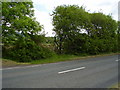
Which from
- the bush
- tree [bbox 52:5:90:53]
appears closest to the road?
the bush

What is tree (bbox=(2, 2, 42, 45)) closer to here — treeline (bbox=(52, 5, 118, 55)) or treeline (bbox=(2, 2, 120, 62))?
treeline (bbox=(2, 2, 120, 62))

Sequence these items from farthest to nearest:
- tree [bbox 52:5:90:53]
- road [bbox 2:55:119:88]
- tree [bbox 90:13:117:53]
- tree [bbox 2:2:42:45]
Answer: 1. tree [bbox 90:13:117:53]
2. tree [bbox 52:5:90:53]
3. tree [bbox 2:2:42:45]
4. road [bbox 2:55:119:88]

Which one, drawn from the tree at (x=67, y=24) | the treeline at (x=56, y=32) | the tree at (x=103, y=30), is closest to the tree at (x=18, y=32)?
the treeline at (x=56, y=32)

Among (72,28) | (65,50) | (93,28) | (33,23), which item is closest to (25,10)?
(33,23)

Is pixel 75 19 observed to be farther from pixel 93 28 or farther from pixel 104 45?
pixel 104 45

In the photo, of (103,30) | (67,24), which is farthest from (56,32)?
(103,30)

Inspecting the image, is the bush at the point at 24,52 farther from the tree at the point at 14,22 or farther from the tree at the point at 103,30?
the tree at the point at 103,30

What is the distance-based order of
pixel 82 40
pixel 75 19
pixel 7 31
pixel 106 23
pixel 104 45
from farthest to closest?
pixel 106 23
pixel 104 45
pixel 82 40
pixel 75 19
pixel 7 31

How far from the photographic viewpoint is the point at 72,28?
18.6 metres

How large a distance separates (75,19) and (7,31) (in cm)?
913

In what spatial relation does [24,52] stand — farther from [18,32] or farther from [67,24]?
[67,24]

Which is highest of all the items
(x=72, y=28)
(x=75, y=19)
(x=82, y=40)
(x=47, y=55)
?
(x=75, y=19)

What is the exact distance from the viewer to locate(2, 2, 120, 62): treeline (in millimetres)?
13258

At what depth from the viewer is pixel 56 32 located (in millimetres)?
18984
